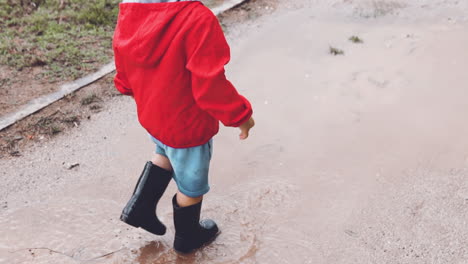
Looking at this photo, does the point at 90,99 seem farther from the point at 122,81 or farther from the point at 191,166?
the point at 191,166

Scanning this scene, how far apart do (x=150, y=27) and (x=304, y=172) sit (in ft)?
5.09

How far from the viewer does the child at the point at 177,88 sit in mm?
1914

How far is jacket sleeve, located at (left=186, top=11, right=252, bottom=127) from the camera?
190 cm

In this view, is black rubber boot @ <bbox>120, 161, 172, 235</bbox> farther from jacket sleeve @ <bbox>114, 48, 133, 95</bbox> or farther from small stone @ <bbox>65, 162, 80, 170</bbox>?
small stone @ <bbox>65, 162, 80, 170</bbox>

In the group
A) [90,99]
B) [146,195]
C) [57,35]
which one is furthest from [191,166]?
[57,35]

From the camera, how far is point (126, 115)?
3.82 metres

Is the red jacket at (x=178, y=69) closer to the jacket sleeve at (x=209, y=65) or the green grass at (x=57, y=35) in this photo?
the jacket sleeve at (x=209, y=65)

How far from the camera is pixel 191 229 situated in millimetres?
2516

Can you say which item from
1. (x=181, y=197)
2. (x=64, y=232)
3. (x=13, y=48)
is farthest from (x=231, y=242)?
(x=13, y=48)

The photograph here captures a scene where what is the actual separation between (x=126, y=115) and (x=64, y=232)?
122 cm


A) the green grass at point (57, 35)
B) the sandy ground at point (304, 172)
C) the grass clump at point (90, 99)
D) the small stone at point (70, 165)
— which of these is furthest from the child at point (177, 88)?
the green grass at point (57, 35)

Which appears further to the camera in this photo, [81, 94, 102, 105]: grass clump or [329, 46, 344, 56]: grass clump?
[329, 46, 344, 56]: grass clump

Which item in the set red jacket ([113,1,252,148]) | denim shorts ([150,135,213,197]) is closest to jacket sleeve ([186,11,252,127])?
red jacket ([113,1,252,148])

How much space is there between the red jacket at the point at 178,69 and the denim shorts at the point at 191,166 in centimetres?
6
